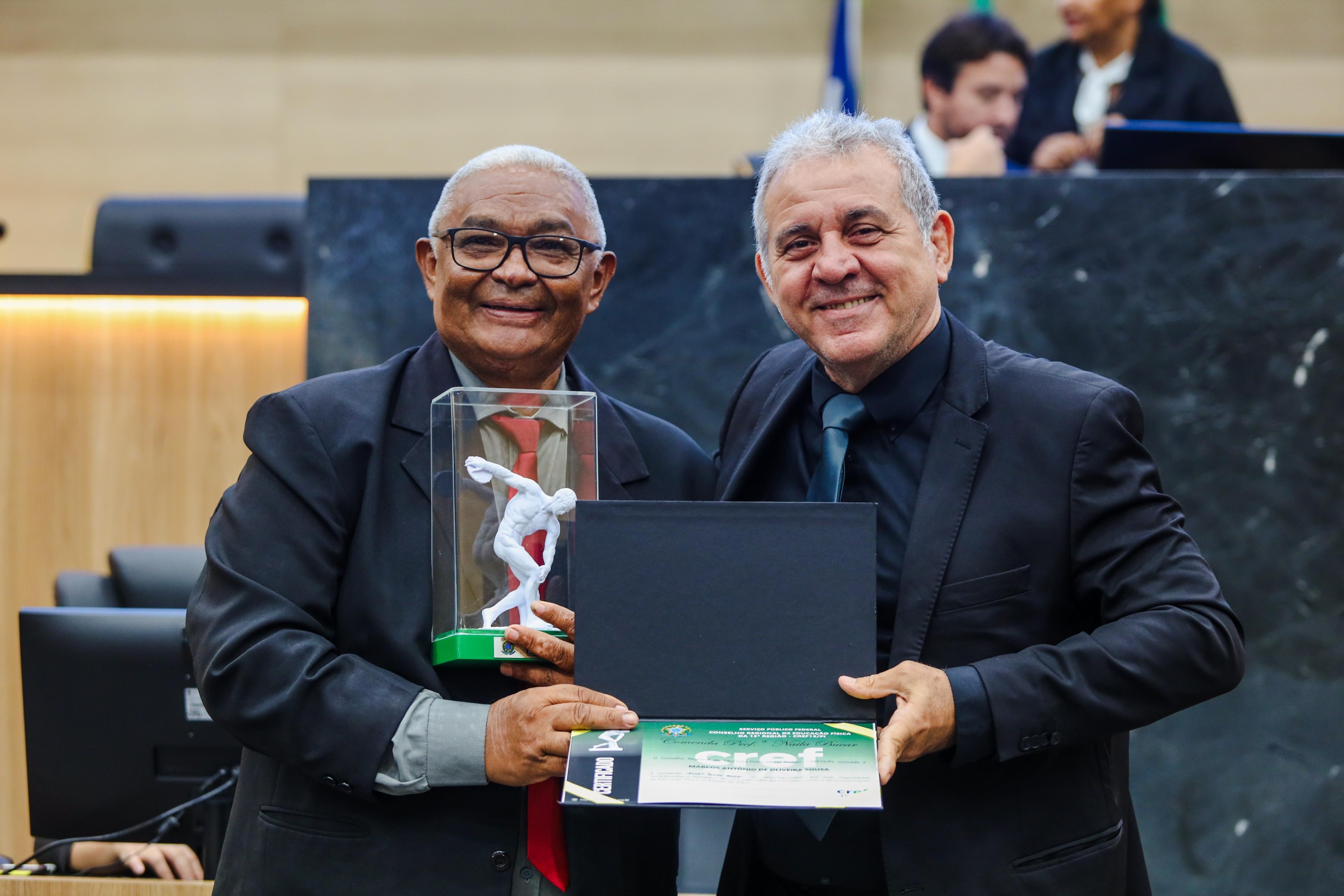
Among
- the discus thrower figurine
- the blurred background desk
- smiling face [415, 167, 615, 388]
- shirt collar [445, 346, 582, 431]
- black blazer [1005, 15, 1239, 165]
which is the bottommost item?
the blurred background desk

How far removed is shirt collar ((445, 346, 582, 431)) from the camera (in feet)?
5.32

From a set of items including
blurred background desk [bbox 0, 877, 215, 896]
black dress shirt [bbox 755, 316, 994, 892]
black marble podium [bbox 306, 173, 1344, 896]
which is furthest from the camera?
black marble podium [bbox 306, 173, 1344, 896]

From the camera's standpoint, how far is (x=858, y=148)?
1.64 metres

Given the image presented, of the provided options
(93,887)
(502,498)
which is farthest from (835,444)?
(93,887)

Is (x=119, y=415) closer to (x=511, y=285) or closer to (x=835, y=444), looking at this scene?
(x=511, y=285)

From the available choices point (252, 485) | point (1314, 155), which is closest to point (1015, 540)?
point (252, 485)

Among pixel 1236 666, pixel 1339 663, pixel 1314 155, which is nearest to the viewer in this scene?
pixel 1236 666

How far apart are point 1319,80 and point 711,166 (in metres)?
2.92

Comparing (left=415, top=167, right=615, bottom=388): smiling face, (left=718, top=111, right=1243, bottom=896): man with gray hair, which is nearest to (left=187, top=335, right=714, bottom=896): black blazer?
(left=415, top=167, right=615, bottom=388): smiling face

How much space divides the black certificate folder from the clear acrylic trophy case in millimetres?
147

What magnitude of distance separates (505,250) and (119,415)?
201cm

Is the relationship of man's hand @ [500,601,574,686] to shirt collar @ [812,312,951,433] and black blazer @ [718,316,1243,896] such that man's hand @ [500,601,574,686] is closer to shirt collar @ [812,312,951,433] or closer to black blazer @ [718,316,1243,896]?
black blazer @ [718,316,1243,896]

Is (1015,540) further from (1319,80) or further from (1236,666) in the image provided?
(1319,80)

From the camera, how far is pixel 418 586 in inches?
62.7
